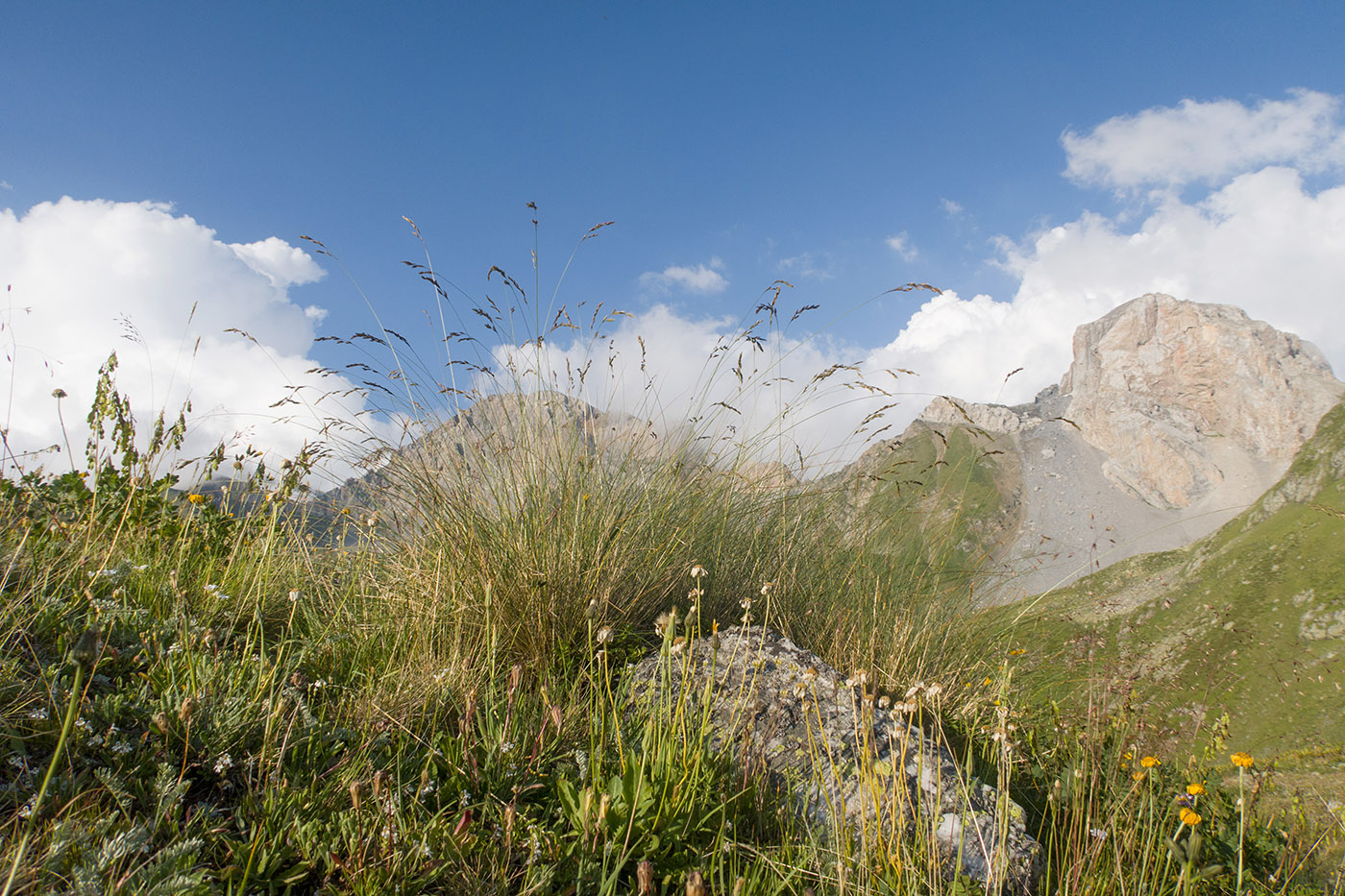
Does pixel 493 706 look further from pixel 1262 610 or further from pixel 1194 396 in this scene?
pixel 1194 396

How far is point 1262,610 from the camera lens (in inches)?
2328

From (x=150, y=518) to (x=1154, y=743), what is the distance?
500 cm

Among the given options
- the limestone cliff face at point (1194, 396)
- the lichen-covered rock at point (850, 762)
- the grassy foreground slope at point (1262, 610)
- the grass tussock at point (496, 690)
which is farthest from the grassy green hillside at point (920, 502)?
the limestone cliff face at point (1194, 396)

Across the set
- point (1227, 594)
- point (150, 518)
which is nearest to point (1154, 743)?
point (150, 518)

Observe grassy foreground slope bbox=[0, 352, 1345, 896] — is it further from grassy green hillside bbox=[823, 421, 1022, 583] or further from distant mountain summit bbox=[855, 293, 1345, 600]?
distant mountain summit bbox=[855, 293, 1345, 600]

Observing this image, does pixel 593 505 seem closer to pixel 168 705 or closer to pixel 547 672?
pixel 547 672

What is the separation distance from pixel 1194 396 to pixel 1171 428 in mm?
9549

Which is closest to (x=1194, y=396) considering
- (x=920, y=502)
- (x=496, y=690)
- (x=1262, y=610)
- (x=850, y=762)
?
(x=1262, y=610)

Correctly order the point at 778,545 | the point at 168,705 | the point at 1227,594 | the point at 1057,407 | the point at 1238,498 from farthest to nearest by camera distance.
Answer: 1. the point at 1057,407
2. the point at 1238,498
3. the point at 1227,594
4. the point at 778,545
5. the point at 168,705

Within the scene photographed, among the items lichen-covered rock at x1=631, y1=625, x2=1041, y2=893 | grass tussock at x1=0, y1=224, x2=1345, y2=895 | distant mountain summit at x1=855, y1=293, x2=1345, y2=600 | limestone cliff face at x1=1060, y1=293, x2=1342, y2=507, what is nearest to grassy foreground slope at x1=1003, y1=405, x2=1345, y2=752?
grass tussock at x1=0, y1=224, x2=1345, y2=895

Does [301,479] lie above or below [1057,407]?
below

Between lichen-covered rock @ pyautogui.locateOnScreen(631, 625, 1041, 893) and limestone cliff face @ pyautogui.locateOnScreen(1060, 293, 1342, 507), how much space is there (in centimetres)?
14086

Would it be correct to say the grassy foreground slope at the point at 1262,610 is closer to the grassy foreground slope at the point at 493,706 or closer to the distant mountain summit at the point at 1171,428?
the grassy foreground slope at the point at 493,706

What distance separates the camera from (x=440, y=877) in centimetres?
144
